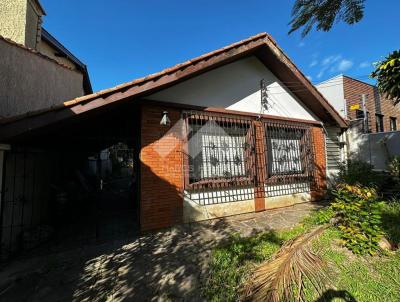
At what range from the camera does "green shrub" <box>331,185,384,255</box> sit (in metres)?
3.58

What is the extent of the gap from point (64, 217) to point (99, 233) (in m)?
2.47

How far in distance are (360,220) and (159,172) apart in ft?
13.9

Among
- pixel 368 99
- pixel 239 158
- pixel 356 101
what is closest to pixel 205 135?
pixel 239 158

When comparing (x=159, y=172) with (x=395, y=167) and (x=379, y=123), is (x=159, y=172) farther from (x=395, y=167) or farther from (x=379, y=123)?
(x=379, y=123)

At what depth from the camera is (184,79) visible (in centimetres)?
511

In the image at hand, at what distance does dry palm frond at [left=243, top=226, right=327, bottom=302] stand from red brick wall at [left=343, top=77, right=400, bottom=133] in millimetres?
12848

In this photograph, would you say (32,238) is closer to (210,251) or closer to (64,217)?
(64,217)

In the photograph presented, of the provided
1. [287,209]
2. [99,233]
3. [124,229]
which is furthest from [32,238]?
[287,209]

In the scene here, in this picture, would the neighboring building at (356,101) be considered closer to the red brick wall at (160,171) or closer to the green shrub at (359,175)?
the green shrub at (359,175)

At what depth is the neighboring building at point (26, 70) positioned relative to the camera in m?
4.88

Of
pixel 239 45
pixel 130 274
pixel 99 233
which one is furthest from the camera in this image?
pixel 239 45

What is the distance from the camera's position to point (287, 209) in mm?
6398

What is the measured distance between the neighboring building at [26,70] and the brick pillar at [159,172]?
334cm

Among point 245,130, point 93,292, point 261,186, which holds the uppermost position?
point 245,130
